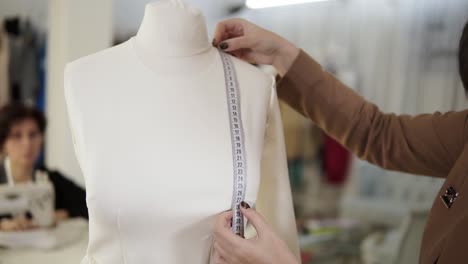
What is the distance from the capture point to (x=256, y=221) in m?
0.70

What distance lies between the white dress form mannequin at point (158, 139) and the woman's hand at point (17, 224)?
101 cm

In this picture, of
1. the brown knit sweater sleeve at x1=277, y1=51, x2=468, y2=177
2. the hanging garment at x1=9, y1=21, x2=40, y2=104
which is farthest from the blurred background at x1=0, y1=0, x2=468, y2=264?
the brown knit sweater sleeve at x1=277, y1=51, x2=468, y2=177

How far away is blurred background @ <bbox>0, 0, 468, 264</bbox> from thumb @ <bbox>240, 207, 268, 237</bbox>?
130 centimetres

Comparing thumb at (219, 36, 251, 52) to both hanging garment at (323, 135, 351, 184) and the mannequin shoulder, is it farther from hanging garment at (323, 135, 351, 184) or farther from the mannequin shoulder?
hanging garment at (323, 135, 351, 184)

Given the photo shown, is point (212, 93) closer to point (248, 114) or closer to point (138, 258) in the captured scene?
point (248, 114)

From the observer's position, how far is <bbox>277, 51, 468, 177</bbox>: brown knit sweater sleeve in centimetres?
91

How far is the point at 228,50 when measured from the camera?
0.88m

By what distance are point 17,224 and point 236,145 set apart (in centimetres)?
121

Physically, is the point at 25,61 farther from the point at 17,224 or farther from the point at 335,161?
the point at 335,161

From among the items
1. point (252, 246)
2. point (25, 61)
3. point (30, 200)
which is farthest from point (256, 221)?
point (25, 61)

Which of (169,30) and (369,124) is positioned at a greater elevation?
(169,30)

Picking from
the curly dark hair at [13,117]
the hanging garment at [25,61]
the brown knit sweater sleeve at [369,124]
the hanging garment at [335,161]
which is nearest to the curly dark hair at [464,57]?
the brown knit sweater sleeve at [369,124]

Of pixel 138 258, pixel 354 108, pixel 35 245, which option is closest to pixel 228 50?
pixel 354 108

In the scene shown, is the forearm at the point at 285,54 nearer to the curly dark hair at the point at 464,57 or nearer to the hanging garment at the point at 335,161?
the curly dark hair at the point at 464,57
